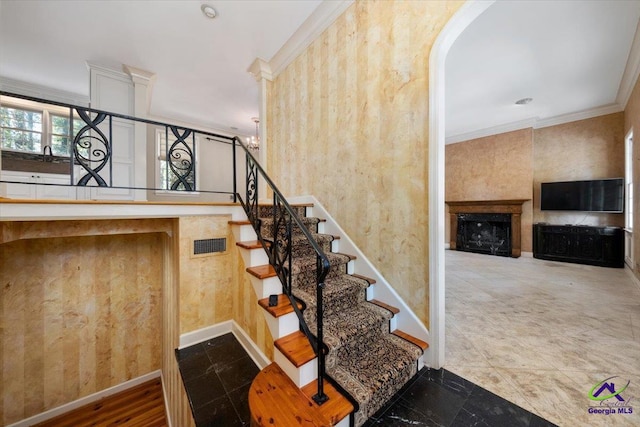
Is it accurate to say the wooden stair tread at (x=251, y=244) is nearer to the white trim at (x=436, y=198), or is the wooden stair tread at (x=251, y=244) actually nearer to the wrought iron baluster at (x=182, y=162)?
the wrought iron baluster at (x=182, y=162)

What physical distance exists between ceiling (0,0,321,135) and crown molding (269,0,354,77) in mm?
72

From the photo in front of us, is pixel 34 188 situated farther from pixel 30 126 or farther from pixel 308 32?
pixel 308 32

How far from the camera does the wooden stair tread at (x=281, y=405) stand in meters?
1.19

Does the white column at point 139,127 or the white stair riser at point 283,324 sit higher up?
the white column at point 139,127

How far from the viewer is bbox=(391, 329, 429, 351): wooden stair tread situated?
5.67 feet

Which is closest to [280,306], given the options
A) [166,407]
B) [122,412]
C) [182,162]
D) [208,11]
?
[182,162]

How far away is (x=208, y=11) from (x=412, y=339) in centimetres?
402

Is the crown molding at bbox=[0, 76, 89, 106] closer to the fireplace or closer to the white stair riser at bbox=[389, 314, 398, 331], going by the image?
the white stair riser at bbox=[389, 314, 398, 331]

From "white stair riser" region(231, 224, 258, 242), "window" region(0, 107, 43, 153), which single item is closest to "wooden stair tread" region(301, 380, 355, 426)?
"white stair riser" region(231, 224, 258, 242)

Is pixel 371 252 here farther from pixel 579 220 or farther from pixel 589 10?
pixel 579 220

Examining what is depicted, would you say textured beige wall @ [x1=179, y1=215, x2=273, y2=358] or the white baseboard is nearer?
textured beige wall @ [x1=179, y1=215, x2=273, y2=358]

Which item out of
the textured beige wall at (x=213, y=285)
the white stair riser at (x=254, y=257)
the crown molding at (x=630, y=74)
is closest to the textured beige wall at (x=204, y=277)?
the textured beige wall at (x=213, y=285)

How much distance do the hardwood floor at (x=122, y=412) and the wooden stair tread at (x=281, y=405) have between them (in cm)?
242

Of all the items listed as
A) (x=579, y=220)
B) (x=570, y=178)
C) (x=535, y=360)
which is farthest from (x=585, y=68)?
(x=535, y=360)
